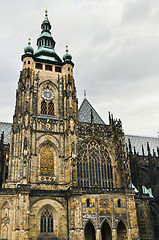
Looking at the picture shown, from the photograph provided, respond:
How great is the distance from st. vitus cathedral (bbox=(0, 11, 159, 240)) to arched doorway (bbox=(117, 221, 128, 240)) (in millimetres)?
105

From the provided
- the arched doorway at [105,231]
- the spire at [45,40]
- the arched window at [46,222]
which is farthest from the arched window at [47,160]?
the spire at [45,40]

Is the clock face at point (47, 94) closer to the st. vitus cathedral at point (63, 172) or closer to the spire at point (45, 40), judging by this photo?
the st. vitus cathedral at point (63, 172)

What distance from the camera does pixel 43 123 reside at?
32.5 metres

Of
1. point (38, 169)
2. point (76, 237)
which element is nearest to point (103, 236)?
point (76, 237)

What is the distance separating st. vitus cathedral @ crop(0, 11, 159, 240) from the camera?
26797 millimetres

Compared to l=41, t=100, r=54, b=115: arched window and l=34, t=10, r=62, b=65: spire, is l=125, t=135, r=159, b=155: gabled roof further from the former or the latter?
l=34, t=10, r=62, b=65: spire

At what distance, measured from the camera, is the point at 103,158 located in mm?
32844

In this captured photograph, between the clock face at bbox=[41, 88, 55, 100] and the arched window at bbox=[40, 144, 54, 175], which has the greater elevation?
the clock face at bbox=[41, 88, 55, 100]

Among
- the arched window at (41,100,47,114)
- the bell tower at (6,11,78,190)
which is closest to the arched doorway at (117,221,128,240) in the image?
the bell tower at (6,11,78,190)

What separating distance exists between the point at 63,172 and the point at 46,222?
5859 mm

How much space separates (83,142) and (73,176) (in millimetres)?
5471

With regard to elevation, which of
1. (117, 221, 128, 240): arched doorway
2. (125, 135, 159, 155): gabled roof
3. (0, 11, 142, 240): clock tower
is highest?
(125, 135, 159, 155): gabled roof

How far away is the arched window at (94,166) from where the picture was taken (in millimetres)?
31047

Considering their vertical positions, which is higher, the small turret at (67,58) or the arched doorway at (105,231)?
the small turret at (67,58)
